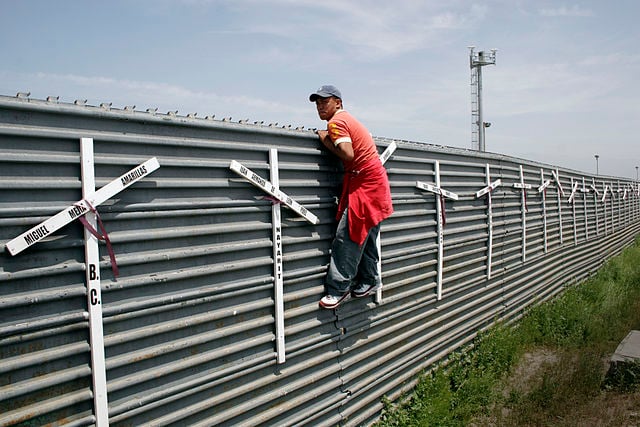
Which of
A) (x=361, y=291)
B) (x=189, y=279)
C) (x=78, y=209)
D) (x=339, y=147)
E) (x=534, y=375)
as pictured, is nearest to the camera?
(x=78, y=209)

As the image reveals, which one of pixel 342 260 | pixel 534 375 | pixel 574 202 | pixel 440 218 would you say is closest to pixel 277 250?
pixel 342 260

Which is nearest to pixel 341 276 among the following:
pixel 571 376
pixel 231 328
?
pixel 231 328

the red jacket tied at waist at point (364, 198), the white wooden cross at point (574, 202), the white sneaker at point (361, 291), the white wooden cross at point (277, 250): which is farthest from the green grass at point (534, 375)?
the white wooden cross at point (574, 202)

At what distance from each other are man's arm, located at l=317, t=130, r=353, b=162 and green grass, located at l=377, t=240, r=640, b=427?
255 centimetres

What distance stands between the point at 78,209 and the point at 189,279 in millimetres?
852

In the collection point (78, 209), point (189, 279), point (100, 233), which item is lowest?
point (189, 279)

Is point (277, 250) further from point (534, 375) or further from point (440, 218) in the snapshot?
point (534, 375)

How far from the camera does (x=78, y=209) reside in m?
2.72

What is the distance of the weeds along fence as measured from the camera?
2.65m

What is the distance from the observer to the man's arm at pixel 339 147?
414 centimetres

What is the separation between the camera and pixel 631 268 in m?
12.8

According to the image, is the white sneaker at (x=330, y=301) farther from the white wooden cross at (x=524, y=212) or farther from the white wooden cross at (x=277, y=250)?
the white wooden cross at (x=524, y=212)

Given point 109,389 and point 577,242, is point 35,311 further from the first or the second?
point 577,242

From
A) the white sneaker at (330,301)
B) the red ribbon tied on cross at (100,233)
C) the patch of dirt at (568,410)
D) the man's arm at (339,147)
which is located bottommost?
the patch of dirt at (568,410)
